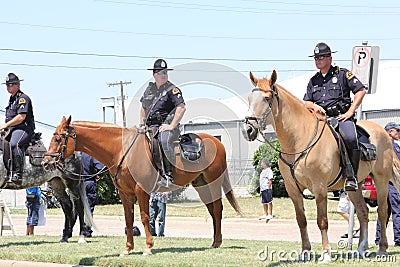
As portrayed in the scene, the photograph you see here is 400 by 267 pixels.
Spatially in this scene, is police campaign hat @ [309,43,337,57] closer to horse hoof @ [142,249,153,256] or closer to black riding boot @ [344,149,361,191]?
black riding boot @ [344,149,361,191]

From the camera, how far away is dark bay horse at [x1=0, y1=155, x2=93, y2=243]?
14.1 m

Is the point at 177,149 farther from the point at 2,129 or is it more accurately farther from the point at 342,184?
the point at 2,129

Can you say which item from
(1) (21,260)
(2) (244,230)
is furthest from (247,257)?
(2) (244,230)

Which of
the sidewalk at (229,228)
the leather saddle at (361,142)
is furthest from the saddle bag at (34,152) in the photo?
the leather saddle at (361,142)

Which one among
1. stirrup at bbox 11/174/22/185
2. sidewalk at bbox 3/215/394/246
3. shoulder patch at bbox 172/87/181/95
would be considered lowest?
sidewalk at bbox 3/215/394/246

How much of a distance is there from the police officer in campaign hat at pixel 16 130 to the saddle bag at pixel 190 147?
11.5 feet

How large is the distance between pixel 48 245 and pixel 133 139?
128 inches

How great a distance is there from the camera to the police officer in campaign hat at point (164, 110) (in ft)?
38.0

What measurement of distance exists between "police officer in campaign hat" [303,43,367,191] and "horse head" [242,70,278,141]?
0.90m

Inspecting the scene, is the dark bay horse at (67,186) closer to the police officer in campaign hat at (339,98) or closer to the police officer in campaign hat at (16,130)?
the police officer in campaign hat at (16,130)

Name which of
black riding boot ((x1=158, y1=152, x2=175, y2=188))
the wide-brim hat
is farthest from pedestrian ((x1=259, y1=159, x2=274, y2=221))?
the wide-brim hat

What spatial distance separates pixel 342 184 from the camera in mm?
10461

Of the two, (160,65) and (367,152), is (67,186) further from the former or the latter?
(367,152)

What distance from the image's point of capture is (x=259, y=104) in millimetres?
9578
